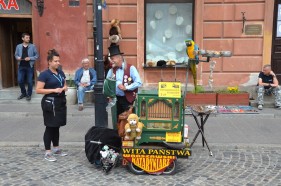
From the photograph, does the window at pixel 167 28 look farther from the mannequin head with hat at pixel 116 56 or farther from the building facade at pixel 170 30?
the mannequin head with hat at pixel 116 56

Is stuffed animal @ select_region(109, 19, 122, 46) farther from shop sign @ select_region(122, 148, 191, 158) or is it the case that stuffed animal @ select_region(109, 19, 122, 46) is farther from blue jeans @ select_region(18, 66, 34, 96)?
shop sign @ select_region(122, 148, 191, 158)

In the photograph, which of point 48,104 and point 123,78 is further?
point 123,78

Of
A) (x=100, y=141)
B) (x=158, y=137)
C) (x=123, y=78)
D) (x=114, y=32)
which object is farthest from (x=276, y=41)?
(x=100, y=141)

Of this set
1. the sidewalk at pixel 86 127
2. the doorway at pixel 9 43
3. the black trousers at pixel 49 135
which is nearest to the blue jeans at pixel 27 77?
the sidewalk at pixel 86 127

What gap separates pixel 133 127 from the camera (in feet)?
15.2

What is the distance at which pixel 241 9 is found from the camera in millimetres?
9359

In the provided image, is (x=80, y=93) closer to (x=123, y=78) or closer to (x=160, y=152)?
(x=123, y=78)

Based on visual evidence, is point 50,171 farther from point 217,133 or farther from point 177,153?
point 217,133

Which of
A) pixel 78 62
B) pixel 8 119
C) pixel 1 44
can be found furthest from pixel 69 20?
pixel 8 119

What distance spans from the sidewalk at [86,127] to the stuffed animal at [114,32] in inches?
75.4

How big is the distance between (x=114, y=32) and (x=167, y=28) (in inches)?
63.6

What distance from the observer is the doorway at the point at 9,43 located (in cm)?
1023

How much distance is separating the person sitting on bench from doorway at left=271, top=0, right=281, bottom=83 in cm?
104

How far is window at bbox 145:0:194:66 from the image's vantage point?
32.2ft
